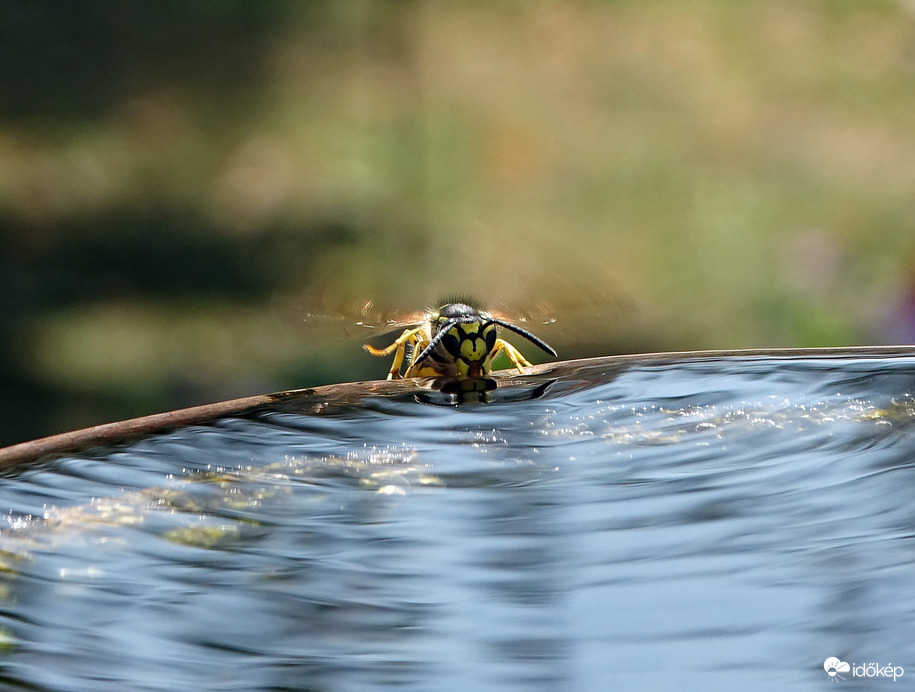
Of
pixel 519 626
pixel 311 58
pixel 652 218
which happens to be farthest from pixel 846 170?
pixel 519 626

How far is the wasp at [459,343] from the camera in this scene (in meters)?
1.34

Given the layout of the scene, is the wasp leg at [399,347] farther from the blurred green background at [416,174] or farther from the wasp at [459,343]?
the blurred green background at [416,174]

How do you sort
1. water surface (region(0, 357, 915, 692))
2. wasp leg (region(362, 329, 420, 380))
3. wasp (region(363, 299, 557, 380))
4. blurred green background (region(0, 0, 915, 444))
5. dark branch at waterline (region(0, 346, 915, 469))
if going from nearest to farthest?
water surface (region(0, 357, 915, 692)) < dark branch at waterline (region(0, 346, 915, 469)) < wasp (region(363, 299, 557, 380)) < wasp leg (region(362, 329, 420, 380)) < blurred green background (region(0, 0, 915, 444))

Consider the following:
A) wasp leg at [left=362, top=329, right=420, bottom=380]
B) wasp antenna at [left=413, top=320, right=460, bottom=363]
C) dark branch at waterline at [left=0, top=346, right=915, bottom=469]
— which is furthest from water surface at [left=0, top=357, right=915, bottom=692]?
wasp leg at [left=362, top=329, right=420, bottom=380]

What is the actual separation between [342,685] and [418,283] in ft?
11.0

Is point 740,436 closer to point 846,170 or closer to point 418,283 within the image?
point 418,283

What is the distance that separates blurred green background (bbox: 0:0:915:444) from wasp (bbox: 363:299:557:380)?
1952 millimetres

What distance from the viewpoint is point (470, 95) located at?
4508mm

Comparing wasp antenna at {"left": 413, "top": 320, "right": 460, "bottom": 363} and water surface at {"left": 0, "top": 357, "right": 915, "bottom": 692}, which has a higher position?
wasp antenna at {"left": 413, "top": 320, "right": 460, "bottom": 363}

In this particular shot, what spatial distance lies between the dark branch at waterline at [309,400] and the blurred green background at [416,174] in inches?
84.5

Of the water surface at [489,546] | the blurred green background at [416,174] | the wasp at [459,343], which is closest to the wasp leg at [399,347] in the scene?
the wasp at [459,343]

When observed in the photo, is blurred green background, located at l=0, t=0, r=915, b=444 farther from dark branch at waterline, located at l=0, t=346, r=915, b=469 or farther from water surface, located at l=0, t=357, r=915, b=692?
water surface, located at l=0, t=357, r=915, b=692

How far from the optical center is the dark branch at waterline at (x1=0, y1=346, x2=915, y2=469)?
101 cm

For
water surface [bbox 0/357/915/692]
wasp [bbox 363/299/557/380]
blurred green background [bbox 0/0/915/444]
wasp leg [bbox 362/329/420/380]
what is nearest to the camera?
water surface [bbox 0/357/915/692]
